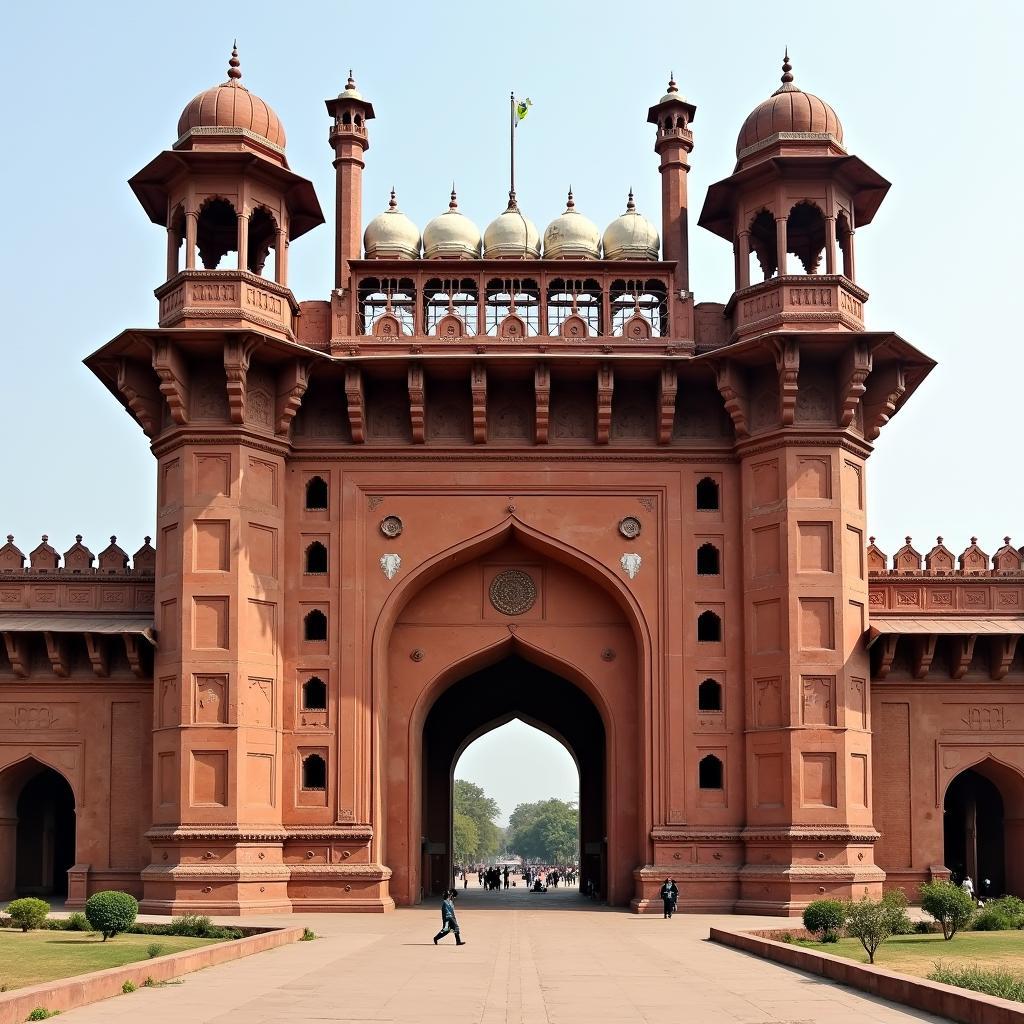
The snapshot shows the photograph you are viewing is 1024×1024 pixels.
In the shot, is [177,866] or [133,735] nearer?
[177,866]

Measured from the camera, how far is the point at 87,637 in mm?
26656

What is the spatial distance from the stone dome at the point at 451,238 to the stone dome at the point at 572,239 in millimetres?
1383

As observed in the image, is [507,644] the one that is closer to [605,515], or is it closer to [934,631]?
[605,515]

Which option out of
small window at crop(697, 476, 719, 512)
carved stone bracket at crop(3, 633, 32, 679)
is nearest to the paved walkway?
small window at crop(697, 476, 719, 512)

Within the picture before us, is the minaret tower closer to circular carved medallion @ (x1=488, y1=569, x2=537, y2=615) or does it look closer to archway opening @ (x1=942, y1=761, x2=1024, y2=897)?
circular carved medallion @ (x1=488, y1=569, x2=537, y2=615)

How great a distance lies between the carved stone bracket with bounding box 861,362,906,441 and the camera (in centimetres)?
2708

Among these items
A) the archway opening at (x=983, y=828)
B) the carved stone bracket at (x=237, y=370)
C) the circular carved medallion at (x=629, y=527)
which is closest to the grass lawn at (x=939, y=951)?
the archway opening at (x=983, y=828)

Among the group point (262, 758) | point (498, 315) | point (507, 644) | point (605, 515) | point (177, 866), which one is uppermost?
point (498, 315)

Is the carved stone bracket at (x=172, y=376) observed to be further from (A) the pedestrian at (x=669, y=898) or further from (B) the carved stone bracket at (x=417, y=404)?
(A) the pedestrian at (x=669, y=898)

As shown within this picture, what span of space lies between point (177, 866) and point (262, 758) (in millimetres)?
2229

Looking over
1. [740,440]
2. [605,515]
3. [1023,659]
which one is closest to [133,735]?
[605,515]

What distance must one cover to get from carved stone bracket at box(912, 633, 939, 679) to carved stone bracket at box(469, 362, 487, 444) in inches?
329

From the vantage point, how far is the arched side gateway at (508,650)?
27.1m

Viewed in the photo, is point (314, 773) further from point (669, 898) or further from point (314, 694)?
point (669, 898)
